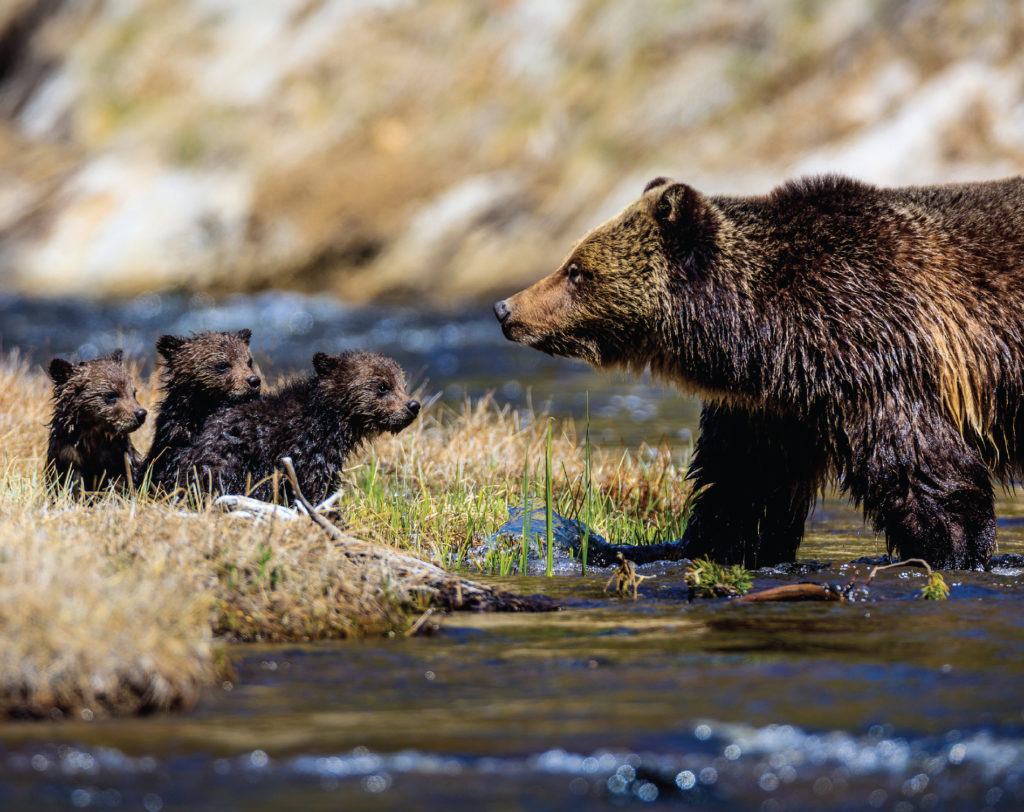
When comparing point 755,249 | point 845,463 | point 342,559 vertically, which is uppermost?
point 755,249

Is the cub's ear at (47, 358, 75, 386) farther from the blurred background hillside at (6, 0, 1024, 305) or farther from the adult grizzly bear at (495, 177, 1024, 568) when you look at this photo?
the blurred background hillside at (6, 0, 1024, 305)

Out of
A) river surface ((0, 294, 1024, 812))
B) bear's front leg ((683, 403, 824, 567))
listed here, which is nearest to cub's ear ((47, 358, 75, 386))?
river surface ((0, 294, 1024, 812))

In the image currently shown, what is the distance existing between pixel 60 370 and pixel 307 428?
1.39 m

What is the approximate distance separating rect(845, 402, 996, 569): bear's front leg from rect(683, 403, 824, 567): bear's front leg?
0.50 meters

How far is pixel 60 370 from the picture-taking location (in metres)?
7.37

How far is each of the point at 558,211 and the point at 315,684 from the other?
2421 centimetres

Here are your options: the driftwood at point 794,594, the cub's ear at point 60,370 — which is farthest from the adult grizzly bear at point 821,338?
the cub's ear at point 60,370

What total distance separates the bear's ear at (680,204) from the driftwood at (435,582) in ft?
6.72

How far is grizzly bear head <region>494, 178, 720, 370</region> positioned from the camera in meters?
6.83

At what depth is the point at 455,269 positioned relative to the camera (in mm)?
29453

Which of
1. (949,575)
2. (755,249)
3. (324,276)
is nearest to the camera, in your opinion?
(949,575)

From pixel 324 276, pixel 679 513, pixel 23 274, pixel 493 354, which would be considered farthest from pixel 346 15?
pixel 679 513

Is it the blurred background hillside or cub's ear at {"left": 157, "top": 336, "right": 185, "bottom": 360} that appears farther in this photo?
the blurred background hillside

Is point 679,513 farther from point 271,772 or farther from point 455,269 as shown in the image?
point 455,269
